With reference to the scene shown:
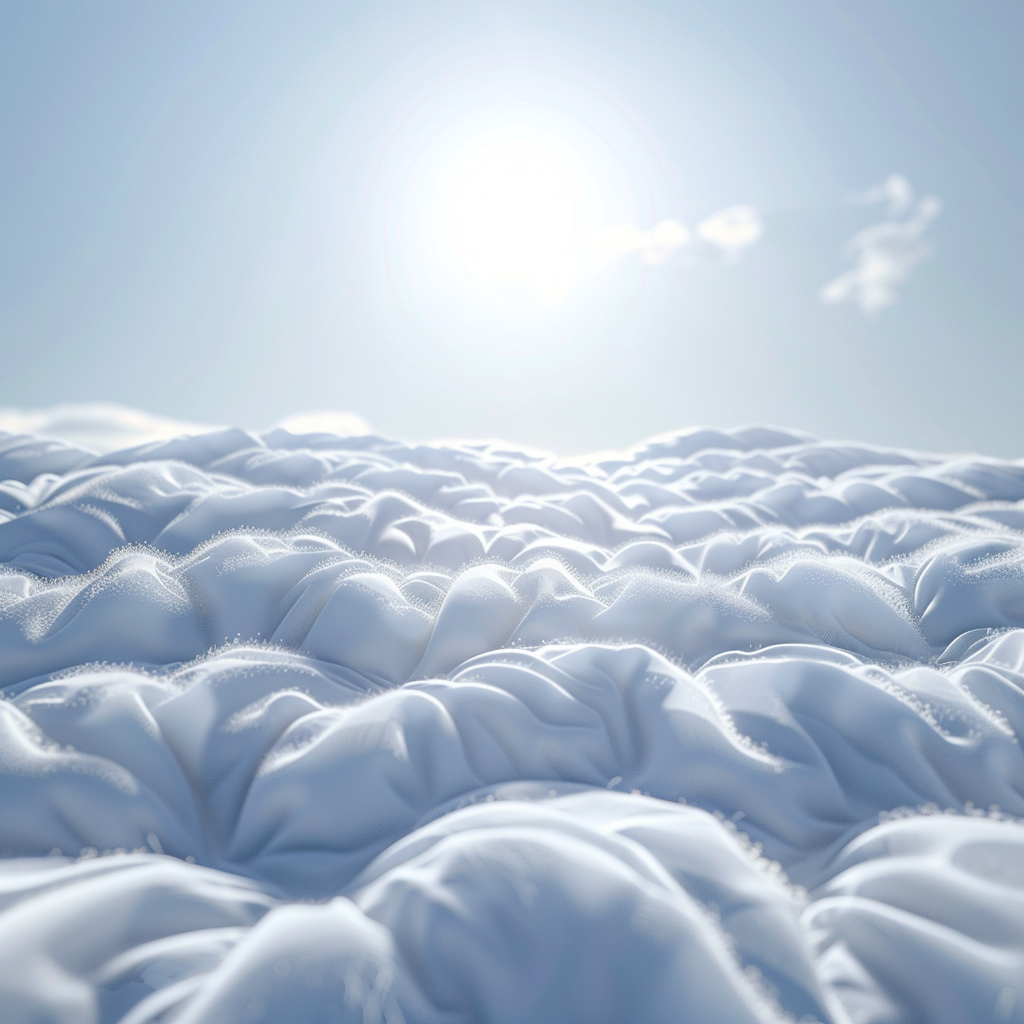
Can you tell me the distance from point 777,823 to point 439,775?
55 cm

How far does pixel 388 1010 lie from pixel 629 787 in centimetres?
58

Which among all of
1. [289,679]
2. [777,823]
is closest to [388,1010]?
[777,823]

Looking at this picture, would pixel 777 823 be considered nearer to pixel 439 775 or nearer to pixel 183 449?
pixel 439 775

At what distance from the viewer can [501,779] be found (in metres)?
1.05

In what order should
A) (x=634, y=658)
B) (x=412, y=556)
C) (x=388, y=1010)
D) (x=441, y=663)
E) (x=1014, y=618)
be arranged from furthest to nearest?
1. (x=412, y=556)
2. (x=1014, y=618)
3. (x=441, y=663)
4. (x=634, y=658)
5. (x=388, y=1010)

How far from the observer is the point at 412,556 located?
2.30m

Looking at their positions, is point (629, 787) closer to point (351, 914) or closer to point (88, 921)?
point (351, 914)

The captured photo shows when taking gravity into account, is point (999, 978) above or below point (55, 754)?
above

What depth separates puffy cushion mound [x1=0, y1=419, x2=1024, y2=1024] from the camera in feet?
1.92

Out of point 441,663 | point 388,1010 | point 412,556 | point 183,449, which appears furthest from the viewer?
point 183,449

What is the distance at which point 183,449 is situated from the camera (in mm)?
3684

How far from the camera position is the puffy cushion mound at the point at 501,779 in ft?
1.92

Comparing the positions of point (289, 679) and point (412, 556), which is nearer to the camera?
point (289, 679)

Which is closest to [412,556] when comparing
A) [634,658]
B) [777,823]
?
[634,658]
